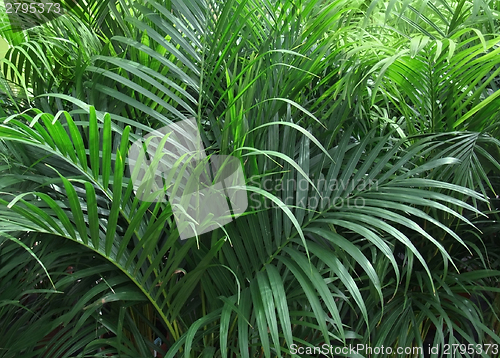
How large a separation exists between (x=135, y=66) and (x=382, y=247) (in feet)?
1.47

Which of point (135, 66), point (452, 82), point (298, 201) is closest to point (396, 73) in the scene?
point (452, 82)

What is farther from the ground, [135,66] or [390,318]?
[135,66]

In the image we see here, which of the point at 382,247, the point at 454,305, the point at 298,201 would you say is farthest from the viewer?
the point at 454,305

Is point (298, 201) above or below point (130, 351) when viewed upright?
above

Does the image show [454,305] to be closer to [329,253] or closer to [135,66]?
[329,253]

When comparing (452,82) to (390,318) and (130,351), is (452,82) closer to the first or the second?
(390,318)

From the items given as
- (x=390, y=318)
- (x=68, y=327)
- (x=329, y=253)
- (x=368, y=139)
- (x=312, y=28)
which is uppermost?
(x=312, y=28)

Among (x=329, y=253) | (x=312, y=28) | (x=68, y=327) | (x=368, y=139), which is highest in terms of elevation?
(x=312, y=28)

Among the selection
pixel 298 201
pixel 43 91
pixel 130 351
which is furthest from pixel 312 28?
pixel 130 351

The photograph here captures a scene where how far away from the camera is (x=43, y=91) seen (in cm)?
74

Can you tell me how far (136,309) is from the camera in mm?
737

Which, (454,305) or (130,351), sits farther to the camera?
(454,305)

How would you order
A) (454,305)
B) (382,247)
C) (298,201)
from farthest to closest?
(454,305), (298,201), (382,247)

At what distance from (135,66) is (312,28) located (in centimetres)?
31
